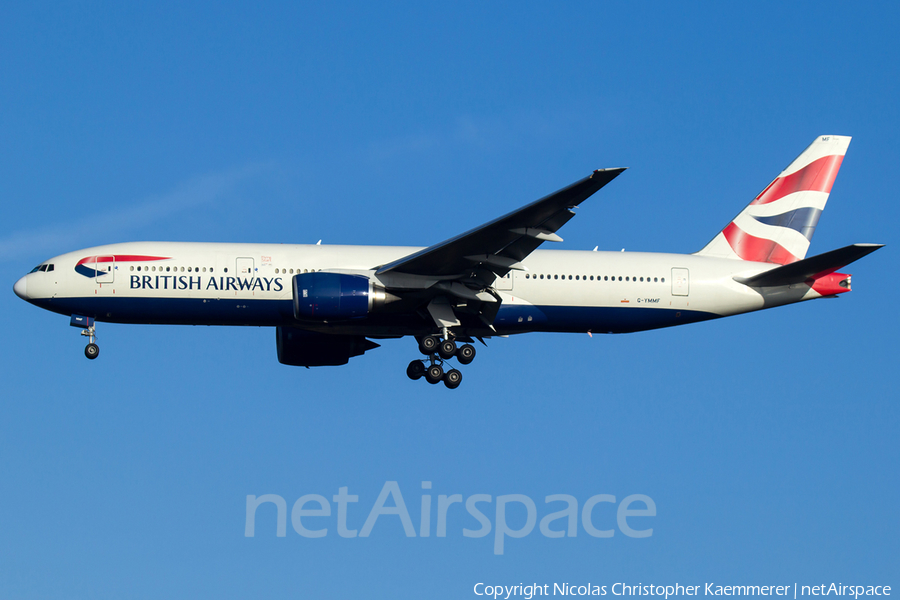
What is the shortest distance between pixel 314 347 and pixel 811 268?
15752 mm

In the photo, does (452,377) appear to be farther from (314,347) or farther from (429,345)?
(314,347)

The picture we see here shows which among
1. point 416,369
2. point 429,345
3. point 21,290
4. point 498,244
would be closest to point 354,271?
point 429,345

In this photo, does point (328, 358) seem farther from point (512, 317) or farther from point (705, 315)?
point (705, 315)

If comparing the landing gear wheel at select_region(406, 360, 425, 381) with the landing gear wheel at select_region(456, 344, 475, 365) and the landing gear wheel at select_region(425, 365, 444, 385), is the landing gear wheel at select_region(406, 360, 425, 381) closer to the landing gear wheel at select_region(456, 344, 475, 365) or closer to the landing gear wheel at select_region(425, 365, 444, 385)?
the landing gear wheel at select_region(425, 365, 444, 385)

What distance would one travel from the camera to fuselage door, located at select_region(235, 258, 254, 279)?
28938 mm

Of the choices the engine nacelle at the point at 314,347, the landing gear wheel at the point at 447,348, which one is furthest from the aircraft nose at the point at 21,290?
the landing gear wheel at the point at 447,348

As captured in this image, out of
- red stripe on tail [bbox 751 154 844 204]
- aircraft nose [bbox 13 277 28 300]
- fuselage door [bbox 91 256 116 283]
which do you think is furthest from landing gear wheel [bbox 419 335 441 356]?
red stripe on tail [bbox 751 154 844 204]

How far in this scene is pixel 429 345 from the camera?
97.9 ft

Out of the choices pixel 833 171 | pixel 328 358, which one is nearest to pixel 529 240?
pixel 328 358

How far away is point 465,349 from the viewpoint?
30.1 m

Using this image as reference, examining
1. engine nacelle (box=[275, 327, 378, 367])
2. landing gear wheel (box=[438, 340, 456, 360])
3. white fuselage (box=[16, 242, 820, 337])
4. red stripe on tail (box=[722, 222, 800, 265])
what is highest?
red stripe on tail (box=[722, 222, 800, 265])

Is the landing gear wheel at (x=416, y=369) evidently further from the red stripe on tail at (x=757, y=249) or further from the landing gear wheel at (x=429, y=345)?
the red stripe on tail at (x=757, y=249)

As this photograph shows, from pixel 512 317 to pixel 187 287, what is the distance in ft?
31.4

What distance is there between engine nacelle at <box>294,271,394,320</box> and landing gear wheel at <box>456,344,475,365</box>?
3.34 m
